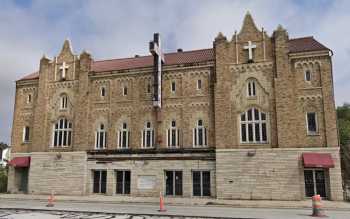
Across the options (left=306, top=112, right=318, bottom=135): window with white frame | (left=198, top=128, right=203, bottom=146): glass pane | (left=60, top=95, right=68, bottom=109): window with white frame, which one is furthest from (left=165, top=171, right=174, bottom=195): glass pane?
(left=60, top=95, right=68, bottom=109): window with white frame

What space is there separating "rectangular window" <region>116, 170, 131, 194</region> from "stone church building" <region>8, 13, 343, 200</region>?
0.29 feet

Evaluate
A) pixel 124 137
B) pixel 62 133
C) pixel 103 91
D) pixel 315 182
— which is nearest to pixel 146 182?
pixel 124 137

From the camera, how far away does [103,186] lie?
29.9 meters

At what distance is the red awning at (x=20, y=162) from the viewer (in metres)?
31.9

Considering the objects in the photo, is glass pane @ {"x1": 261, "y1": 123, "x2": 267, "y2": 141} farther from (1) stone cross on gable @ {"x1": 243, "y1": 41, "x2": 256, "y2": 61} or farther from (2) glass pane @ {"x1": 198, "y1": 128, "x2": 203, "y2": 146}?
(1) stone cross on gable @ {"x1": 243, "y1": 41, "x2": 256, "y2": 61}

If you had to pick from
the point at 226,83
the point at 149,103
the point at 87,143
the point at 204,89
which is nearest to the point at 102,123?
the point at 87,143

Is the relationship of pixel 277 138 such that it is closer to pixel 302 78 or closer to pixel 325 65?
pixel 302 78

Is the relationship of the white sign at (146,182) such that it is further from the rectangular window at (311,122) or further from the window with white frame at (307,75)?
the window with white frame at (307,75)

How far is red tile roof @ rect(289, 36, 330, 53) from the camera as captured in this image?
87.8ft

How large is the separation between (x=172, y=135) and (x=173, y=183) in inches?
167

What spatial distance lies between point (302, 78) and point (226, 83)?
6190 millimetres

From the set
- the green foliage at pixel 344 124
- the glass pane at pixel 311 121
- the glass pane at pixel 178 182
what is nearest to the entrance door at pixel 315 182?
the glass pane at pixel 311 121

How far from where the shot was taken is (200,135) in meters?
28.5

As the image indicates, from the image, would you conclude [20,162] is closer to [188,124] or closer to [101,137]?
[101,137]
